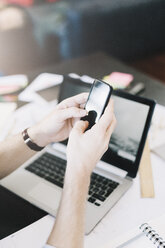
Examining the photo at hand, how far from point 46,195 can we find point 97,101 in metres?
0.29

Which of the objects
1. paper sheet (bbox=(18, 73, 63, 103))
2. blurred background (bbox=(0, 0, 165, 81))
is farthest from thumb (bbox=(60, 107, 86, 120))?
blurred background (bbox=(0, 0, 165, 81))

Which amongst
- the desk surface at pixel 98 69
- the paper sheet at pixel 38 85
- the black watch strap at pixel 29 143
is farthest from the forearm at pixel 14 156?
A: the desk surface at pixel 98 69

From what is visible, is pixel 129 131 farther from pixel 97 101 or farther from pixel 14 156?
pixel 14 156

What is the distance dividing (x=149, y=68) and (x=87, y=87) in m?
2.09

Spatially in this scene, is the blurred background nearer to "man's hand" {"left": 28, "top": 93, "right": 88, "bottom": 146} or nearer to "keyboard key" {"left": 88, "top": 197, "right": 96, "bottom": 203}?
"man's hand" {"left": 28, "top": 93, "right": 88, "bottom": 146}

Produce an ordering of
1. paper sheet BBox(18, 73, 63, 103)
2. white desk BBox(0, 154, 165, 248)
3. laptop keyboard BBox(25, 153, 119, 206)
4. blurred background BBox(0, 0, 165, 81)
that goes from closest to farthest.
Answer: white desk BBox(0, 154, 165, 248) < laptop keyboard BBox(25, 153, 119, 206) < paper sheet BBox(18, 73, 63, 103) < blurred background BBox(0, 0, 165, 81)

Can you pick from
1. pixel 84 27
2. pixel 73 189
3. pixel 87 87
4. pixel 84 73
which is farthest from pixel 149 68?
pixel 73 189

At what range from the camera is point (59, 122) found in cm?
83

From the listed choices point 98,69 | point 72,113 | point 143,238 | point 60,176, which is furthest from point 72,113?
point 98,69

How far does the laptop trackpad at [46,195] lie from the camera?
814 millimetres

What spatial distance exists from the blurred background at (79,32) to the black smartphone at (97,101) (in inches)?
63.0

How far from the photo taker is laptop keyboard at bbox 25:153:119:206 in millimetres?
825

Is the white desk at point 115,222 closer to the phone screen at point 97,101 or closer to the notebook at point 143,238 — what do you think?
the notebook at point 143,238

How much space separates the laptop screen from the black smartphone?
0.16 meters
